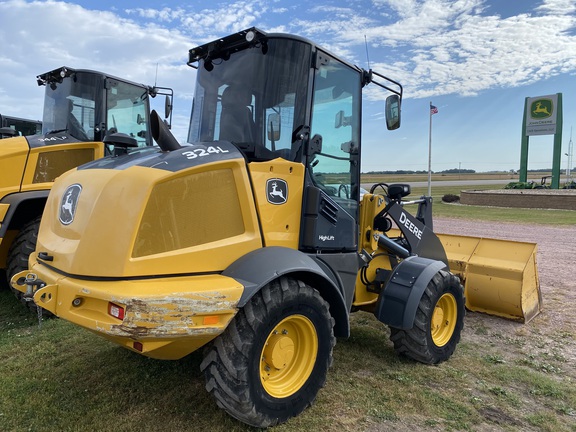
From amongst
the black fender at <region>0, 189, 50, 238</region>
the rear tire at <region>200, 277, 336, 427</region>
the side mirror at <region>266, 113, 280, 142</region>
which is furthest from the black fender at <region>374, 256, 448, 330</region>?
the black fender at <region>0, 189, 50, 238</region>

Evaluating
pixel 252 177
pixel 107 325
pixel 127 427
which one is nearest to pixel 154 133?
pixel 252 177

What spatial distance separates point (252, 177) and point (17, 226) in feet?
12.8

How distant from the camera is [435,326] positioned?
4.36 metres

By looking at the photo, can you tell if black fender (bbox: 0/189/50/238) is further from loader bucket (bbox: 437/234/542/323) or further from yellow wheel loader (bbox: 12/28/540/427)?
loader bucket (bbox: 437/234/542/323)

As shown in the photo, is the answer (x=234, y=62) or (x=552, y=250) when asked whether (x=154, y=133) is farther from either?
(x=552, y=250)

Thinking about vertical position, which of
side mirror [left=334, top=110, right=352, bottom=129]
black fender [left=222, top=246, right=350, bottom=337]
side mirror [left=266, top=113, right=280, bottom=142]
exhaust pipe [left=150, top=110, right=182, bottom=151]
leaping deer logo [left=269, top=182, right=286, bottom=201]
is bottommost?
black fender [left=222, top=246, right=350, bottom=337]

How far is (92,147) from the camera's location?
610cm

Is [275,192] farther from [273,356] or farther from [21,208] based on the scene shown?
[21,208]

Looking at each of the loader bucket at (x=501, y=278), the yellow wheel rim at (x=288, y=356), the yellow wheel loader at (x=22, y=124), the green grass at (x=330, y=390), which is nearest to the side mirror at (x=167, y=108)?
the green grass at (x=330, y=390)

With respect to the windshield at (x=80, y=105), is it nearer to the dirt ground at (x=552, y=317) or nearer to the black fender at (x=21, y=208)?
the black fender at (x=21, y=208)

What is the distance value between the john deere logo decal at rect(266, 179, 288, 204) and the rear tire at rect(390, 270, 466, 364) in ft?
5.78

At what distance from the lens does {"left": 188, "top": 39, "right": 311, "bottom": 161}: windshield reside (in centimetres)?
333

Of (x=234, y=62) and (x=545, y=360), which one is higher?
(x=234, y=62)

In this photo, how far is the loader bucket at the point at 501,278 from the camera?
A: 5.29 meters
